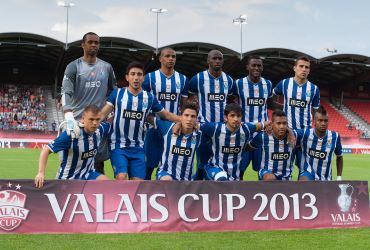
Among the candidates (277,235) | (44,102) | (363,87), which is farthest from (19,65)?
(277,235)

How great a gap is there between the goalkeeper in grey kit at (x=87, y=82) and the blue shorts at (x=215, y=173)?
1288 mm

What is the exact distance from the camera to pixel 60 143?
17.0 ft

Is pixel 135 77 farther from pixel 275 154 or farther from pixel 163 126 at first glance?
pixel 275 154

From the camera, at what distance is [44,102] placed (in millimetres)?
33125

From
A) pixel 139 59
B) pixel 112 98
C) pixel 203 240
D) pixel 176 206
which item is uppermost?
pixel 139 59

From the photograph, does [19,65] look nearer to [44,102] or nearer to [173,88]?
[44,102]

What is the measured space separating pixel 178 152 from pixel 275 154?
1.25m

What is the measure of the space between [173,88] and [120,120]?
890 mm

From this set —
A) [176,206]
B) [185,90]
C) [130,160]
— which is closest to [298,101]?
[185,90]

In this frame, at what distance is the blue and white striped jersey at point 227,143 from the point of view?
19.8ft

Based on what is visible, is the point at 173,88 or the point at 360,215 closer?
the point at 360,215

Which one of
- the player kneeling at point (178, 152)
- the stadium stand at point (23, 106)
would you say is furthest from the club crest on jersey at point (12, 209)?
the stadium stand at point (23, 106)

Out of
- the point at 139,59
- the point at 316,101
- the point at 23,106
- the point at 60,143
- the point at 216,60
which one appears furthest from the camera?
the point at 23,106

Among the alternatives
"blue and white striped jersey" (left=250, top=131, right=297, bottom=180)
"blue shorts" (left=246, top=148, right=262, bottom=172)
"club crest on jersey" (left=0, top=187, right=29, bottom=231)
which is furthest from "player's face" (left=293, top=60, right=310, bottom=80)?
"club crest on jersey" (left=0, top=187, right=29, bottom=231)
